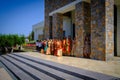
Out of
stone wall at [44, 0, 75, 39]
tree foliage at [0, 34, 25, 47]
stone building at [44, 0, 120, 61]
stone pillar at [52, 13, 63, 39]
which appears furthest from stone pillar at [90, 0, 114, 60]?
tree foliage at [0, 34, 25, 47]

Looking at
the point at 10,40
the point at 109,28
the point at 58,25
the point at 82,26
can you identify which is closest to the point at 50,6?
the point at 58,25

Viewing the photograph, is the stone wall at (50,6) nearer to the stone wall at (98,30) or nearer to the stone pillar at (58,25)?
the stone pillar at (58,25)

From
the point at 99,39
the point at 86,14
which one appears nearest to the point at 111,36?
the point at 99,39

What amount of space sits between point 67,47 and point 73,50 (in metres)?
0.52

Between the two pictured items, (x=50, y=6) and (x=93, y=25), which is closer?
(x=93, y=25)

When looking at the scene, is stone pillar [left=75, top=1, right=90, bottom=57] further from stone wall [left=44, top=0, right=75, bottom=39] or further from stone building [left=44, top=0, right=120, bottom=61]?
stone wall [left=44, top=0, right=75, bottom=39]

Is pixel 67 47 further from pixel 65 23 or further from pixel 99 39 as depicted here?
pixel 65 23

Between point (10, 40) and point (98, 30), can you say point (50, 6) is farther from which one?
point (98, 30)

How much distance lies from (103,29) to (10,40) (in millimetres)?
12794

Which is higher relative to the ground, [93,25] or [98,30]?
[93,25]

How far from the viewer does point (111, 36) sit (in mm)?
7785

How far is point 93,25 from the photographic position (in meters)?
8.44

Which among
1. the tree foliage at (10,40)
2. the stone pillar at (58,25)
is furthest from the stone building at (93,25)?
the tree foliage at (10,40)

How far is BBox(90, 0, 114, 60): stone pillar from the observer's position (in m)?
7.63
